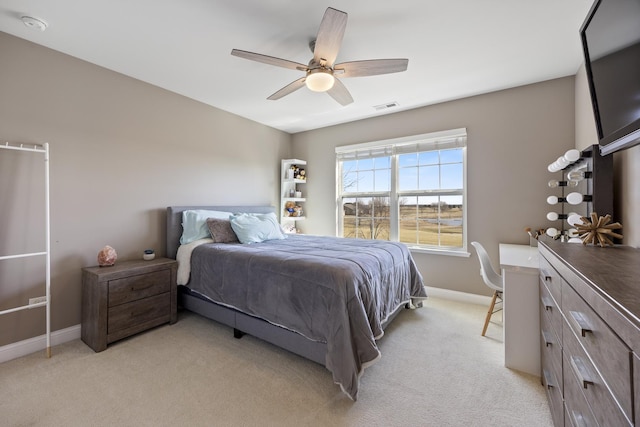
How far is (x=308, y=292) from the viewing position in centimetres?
184

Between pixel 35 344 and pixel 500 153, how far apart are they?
16.4ft

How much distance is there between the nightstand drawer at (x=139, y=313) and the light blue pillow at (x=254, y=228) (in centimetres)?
94

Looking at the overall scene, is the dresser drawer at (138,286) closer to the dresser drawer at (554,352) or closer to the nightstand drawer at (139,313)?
the nightstand drawer at (139,313)

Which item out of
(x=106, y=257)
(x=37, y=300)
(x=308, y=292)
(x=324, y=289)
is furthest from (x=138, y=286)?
(x=324, y=289)

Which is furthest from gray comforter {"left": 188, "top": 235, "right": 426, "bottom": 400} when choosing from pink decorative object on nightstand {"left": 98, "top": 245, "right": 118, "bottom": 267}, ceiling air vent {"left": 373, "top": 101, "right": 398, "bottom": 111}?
ceiling air vent {"left": 373, "top": 101, "right": 398, "bottom": 111}

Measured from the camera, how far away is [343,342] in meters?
1.62

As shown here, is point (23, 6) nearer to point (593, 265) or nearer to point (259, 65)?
point (259, 65)

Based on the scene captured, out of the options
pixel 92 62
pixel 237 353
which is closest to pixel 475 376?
pixel 237 353

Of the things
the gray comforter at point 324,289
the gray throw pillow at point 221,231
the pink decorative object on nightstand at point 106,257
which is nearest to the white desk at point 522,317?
the gray comforter at point 324,289

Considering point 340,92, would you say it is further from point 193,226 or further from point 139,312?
point 139,312

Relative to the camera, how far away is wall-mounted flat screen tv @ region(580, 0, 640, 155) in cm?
109

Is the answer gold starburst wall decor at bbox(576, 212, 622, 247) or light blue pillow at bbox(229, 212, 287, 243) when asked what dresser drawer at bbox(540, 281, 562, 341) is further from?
light blue pillow at bbox(229, 212, 287, 243)

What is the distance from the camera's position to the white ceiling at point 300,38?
1805 millimetres

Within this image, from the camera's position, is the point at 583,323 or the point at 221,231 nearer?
the point at 583,323
